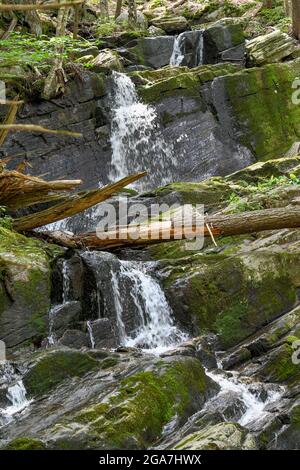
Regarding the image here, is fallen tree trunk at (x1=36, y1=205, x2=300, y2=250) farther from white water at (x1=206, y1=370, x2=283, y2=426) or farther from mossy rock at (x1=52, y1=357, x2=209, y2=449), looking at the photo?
mossy rock at (x1=52, y1=357, x2=209, y2=449)

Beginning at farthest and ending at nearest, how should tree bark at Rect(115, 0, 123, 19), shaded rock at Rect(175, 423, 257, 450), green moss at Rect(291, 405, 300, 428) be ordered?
tree bark at Rect(115, 0, 123, 19), green moss at Rect(291, 405, 300, 428), shaded rock at Rect(175, 423, 257, 450)

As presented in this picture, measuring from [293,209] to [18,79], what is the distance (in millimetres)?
9683

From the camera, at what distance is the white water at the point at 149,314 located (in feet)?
33.0

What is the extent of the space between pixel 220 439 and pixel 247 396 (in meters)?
2.13

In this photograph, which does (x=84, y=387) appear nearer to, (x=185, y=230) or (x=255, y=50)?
(x=185, y=230)

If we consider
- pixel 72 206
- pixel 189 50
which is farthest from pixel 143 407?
pixel 189 50

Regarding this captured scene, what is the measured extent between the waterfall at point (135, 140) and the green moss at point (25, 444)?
11841 millimetres

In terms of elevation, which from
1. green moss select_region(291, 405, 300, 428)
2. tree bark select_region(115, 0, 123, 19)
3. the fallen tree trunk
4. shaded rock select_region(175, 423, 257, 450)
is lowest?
green moss select_region(291, 405, 300, 428)

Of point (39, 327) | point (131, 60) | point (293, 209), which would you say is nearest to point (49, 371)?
point (39, 327)

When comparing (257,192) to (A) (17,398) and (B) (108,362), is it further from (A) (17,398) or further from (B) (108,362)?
(A) (17,398)

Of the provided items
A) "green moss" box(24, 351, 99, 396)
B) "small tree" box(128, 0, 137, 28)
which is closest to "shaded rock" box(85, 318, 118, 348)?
"green moss" box(24, 351, 99, 396)

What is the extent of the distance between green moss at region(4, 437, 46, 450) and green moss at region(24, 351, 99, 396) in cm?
163

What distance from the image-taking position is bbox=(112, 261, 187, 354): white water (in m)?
10.1

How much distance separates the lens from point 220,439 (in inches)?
233
